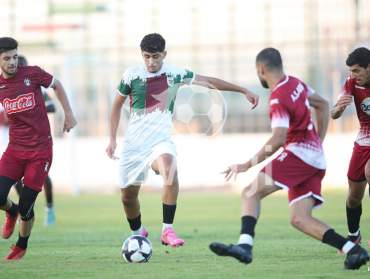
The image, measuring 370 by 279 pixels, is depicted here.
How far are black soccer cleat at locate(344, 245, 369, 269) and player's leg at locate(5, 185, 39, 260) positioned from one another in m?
3.74

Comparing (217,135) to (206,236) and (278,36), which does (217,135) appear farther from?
(206,236)

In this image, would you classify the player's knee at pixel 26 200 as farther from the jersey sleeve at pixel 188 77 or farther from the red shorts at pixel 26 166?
the jersey sleeve at pixel 188 77

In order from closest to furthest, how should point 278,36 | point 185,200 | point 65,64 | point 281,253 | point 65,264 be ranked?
point 65,264
point 281,253
point 185,200
point 65,64
point 278,36

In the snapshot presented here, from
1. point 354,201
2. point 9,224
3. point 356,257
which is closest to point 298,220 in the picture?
point 356,257

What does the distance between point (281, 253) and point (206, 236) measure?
9.38ft

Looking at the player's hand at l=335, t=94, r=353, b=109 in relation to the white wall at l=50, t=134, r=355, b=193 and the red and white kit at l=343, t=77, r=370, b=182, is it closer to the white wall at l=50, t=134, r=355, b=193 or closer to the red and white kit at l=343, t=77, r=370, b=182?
the red and white kit at l=343, t=77, r=370, b=182

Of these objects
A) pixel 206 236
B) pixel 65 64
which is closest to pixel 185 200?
pixel 65 64

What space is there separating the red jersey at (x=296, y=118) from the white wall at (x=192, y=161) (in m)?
16.6

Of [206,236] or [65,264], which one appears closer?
[65,264]

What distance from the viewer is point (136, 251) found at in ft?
29.4

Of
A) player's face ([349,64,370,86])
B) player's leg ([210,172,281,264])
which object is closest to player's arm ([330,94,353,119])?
player's face ([349,64,370,86])

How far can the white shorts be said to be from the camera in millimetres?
9680

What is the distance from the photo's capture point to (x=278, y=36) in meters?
31.9

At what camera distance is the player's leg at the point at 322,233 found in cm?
747
